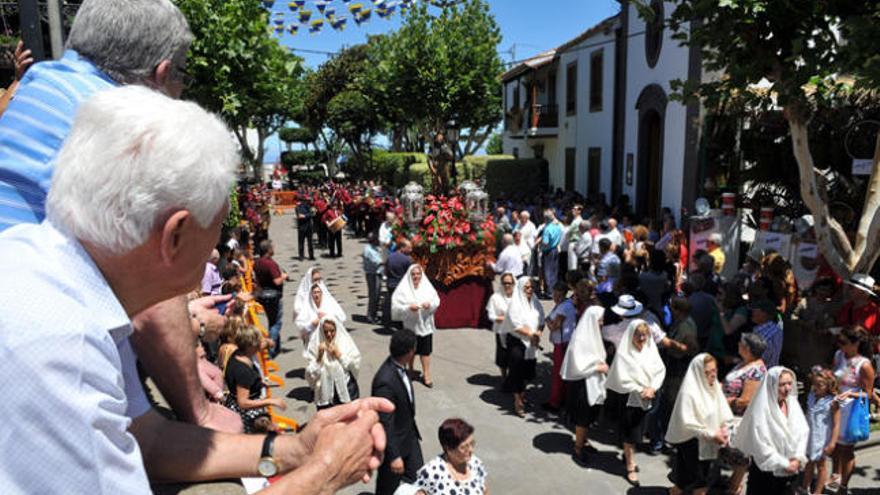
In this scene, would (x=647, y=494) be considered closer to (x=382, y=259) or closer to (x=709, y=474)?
(x=709, y=474)

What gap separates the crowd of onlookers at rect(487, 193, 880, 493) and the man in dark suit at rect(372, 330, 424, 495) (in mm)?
2004

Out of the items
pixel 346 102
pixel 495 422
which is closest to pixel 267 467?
pixel 495 422

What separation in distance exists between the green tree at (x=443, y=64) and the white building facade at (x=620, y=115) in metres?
2.78

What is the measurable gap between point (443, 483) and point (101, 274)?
380cm

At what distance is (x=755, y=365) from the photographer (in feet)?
19.5

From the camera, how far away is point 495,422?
7746mm

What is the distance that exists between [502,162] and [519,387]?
19.7 metres

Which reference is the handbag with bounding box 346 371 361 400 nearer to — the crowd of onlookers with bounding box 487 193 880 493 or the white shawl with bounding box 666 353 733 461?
the crowd of onlookers with bounding box 487 193 880 493

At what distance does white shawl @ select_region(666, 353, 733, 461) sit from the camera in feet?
18.8

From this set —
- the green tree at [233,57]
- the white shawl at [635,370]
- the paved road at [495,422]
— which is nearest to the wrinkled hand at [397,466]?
the paved road at [495,422]

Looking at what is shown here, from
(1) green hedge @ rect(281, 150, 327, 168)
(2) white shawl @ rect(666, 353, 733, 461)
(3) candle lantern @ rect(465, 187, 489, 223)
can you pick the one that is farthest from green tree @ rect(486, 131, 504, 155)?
(2) white shawl @ rect(666, 353, 733, 461)

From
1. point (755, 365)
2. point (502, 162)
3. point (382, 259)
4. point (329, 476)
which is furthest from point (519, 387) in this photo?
point (502, 162)

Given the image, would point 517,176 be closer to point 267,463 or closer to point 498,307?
point 498,307

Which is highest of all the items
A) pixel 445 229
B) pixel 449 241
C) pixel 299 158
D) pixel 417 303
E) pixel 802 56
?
pixel 802 56
